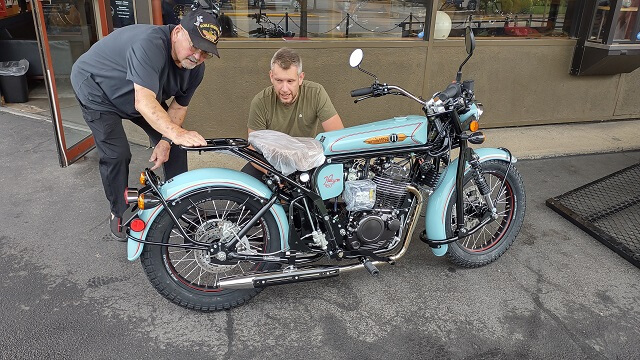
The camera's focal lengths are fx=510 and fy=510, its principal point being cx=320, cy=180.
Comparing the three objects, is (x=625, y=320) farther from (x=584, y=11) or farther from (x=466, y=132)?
(x=584, y=11)

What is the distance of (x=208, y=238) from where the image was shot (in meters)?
2.71

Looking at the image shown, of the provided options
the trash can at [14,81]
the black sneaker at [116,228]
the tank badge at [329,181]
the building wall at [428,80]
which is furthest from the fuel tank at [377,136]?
the trash can at [14,81]

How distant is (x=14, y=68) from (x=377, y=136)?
5.78 metres

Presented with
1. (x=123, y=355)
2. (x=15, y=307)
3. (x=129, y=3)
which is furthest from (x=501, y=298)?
(x=129, y=3)

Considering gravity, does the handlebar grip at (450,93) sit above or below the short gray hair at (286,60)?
below

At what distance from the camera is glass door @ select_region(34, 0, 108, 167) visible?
14.4 ft

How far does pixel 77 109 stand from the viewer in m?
4.94

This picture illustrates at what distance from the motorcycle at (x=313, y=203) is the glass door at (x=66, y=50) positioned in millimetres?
2289

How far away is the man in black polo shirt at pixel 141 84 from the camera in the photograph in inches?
102

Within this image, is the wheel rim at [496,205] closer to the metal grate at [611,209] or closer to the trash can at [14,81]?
the metal grate at [611,209]

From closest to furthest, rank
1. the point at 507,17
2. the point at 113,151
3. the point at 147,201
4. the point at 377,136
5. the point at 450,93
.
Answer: the point at 147,201, the point at 377,136, the point at 450,93, the point at 113,151, the point at 507,17

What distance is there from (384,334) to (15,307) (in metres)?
1.99

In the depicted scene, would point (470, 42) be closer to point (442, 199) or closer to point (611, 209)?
point (442, 199)

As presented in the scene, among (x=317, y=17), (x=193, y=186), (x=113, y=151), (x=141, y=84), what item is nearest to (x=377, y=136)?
(x=193, y=186)
